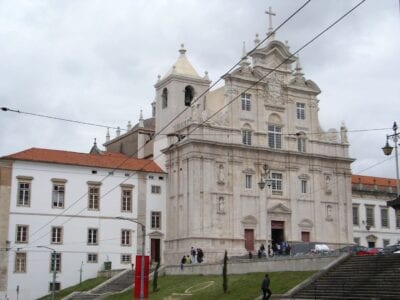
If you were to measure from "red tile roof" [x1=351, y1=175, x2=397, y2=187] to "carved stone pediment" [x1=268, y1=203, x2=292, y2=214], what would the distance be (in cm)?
1750

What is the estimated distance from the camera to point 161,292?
45.4 meters

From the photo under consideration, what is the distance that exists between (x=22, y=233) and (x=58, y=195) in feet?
14.4

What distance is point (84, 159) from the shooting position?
59.2 meters

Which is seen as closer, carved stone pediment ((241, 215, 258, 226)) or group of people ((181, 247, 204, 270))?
group of people ((181, 247, 204, 270))

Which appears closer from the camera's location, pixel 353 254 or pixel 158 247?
pixel 353 254

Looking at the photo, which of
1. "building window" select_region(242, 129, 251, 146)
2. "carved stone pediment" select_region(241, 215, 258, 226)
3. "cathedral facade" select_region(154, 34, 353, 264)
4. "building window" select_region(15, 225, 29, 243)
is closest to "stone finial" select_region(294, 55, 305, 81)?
"cathedral facade" select_region(154, 34, 353, 264)

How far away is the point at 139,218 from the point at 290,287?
25.2 m

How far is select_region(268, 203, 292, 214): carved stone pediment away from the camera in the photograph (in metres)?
60.3

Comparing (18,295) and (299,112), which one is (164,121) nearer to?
(299,112)

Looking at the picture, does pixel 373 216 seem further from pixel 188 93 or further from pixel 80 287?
pixel 80 287

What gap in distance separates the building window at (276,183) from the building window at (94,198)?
52.0ft

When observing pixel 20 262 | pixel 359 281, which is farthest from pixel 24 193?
pixel 359 281

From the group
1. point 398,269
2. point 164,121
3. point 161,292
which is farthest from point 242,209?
point 398,269

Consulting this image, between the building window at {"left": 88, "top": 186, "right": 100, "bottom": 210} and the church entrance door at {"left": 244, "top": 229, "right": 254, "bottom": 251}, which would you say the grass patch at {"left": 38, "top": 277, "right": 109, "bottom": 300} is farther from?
the church entrance door at {"left": 244, "top": 229, "right": 254, "bottom": 251}
